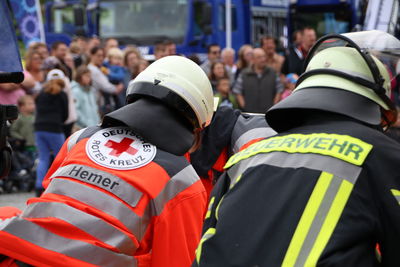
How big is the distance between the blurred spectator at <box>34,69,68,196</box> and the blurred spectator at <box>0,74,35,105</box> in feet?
2.74

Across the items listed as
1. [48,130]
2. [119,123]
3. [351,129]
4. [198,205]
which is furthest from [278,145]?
[48,130]

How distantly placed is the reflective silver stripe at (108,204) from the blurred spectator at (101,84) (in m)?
8.38

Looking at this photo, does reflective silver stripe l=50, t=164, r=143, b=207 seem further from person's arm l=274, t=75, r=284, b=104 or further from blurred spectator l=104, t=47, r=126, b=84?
blurred spectator l=104, t=47, r=126, b=84

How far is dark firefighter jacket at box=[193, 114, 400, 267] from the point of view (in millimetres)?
1878

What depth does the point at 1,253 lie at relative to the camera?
255 centimetres

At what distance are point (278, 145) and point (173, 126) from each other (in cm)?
89

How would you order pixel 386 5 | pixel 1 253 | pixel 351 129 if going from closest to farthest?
pixel 351 129 → pixel 1 253 → pixel 386 5

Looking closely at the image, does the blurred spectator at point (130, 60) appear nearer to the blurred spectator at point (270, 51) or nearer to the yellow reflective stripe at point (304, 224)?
the blurred spectator at point (270, 51)

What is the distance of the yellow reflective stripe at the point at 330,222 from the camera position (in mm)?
1874

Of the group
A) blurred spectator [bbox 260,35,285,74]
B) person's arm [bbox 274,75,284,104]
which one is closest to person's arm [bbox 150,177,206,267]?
person's arm [bbox 274,75,284,104]

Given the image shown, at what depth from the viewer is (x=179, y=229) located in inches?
108

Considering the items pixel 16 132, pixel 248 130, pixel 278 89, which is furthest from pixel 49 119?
pixel 248 130

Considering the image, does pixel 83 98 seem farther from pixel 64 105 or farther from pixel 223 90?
pixel 223 90

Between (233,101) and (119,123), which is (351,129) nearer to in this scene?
(119,123)
